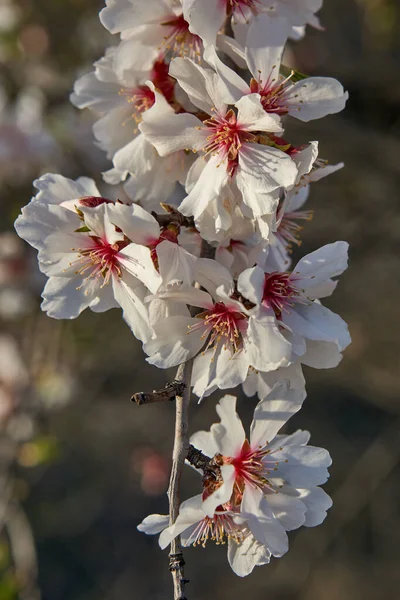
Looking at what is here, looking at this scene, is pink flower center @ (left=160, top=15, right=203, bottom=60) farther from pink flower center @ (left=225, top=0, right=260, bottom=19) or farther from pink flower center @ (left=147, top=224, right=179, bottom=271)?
pink flower center @ (left=147, top=224, right=179, bottom=271)

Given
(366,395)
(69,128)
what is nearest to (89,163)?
(69,128)

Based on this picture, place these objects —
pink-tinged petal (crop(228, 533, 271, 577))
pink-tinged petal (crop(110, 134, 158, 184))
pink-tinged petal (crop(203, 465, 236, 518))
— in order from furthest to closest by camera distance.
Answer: pink-tinged petal (crop(110, 134, 158, 184)), pink-tinged petal (crop(228, 533, 271, 577)), pink-tinged petal (crop(203, 465, 236, 518))

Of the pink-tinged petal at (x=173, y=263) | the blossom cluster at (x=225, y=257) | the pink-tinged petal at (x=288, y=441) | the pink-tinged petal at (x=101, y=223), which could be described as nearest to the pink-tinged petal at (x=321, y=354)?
the blossom cluster at (x=225, y=257)

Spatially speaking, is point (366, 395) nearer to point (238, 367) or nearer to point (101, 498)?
point (101, 498)

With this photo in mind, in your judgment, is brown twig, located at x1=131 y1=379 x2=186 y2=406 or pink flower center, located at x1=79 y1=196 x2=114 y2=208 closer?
brown twig, located at x1=131 y1=379 x2=186 y2=406

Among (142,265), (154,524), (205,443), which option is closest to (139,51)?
(142,265)

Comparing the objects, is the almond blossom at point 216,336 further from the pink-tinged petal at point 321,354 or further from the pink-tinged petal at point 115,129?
the pink-tinged petal at point 115,129

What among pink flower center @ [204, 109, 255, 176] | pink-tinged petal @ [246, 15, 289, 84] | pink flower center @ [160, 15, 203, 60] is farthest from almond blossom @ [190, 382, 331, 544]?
pink flower center @ [160, 15, 203, 60]
